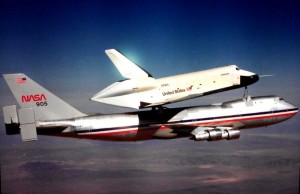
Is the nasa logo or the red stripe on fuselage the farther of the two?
the red stripe on fuselage

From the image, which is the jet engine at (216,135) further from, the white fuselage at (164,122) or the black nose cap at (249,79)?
the black nose cap at (249,79)

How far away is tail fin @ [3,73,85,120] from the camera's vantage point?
33.5 metres

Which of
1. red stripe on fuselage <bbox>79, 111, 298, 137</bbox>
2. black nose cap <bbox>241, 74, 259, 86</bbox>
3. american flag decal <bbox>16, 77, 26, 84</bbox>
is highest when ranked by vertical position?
american flag decal <bbox>16, 77, 26, 84</bbox>

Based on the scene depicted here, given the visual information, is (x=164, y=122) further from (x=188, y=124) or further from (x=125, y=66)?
(x=125, y=66)

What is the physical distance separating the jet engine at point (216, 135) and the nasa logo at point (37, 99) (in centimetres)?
1554

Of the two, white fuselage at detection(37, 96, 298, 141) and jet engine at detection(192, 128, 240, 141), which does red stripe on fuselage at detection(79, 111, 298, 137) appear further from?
jet engine at detection(192, 128, 240, 141)

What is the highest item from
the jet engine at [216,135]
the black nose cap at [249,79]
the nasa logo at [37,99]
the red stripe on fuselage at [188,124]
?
the nasa logo at [37,99]

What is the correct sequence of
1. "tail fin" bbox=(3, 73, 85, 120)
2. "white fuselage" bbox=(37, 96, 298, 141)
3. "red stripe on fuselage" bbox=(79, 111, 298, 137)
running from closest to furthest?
"tail fin" bbox=(3, 73, 85, 120) < "white fuselage" bbox=(37, 96, 298, 141) < "red stripe on fuselage" bbox=(79, 111, 298, 137)

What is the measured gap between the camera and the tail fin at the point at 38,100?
33500 millimetres

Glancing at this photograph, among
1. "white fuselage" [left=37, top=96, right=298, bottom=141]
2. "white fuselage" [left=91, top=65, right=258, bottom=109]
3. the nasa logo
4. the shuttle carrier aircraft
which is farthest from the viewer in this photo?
"white fuselage" [left=37, top=96, right=298, bottom=141]

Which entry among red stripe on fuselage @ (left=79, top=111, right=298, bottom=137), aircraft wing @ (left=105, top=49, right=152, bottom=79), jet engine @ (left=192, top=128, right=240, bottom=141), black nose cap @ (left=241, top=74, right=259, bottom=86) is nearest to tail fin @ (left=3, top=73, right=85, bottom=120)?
red stripe on fuselage @ (left=79, top=111, right=298, bottom=137)

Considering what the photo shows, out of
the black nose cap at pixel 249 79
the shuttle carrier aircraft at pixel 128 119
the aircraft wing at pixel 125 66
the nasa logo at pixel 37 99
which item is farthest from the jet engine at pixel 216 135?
the nasa logo at pixel 37 99

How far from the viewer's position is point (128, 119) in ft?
119

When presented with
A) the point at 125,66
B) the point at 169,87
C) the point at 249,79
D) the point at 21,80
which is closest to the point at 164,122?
the point at 169,87
